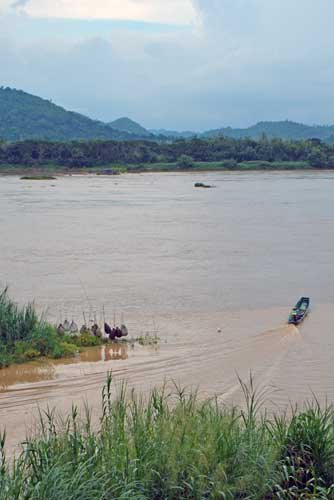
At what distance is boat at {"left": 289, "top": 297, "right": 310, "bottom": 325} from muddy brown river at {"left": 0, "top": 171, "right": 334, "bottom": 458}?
0.49 ft

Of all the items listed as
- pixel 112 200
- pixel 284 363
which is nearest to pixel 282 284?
pixel 284 363

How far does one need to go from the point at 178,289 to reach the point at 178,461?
9.78 metres

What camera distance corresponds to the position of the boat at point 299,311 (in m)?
11.6

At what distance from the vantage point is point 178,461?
→ 15.7 ft

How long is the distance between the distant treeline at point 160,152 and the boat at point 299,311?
155 feet

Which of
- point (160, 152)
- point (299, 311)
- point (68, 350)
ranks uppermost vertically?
point (160, 152)

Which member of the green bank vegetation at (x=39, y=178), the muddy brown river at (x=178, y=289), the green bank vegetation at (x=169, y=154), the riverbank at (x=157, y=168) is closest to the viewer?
the muddy brown river at (x=178, y=289)

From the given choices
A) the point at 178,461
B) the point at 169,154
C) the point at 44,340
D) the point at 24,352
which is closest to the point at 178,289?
the point at 44,340

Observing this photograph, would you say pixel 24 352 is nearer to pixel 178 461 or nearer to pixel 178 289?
pixel 178 461

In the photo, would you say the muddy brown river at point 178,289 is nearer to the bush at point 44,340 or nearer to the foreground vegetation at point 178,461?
the bush at point 44,340

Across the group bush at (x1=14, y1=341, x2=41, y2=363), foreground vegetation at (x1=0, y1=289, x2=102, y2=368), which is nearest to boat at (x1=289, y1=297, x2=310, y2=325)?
foreground vegetation at (x1=0, y1=289, x2=102, y2=368)

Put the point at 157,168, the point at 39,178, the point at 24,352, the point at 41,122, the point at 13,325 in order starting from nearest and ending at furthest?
the point at 24,352
the point at 13,325
the point at 39,178
the point at 157,168
the point at 41,122

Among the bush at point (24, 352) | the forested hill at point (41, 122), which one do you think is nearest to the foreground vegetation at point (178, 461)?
the bush at point (24, 352)

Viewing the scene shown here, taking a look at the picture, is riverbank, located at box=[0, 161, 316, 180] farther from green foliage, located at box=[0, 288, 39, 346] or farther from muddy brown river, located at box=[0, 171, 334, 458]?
green foliage, located at box=[0, 288, 39, 346]
